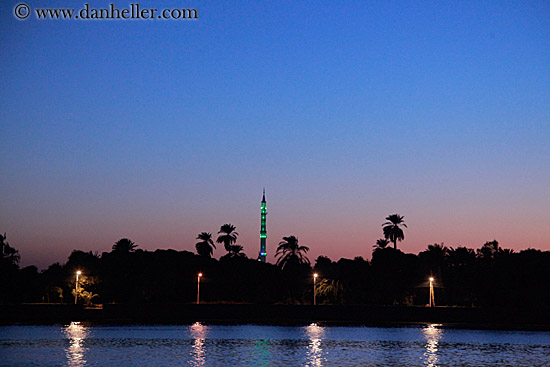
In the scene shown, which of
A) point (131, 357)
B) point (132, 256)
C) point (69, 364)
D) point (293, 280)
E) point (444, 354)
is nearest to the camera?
point (69, 364)

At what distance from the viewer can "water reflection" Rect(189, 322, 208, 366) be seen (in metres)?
57.8

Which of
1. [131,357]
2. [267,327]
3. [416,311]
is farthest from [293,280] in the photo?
[131,357]

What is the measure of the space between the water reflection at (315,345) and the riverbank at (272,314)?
2.41 m

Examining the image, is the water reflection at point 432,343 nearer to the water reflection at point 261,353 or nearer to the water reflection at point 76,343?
the water reflection at point 261,353

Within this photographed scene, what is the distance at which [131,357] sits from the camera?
196 ft

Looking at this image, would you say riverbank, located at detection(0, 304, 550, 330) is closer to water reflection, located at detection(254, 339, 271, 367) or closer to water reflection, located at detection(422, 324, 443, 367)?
water reflection, located at detection(422, 324, 443, 367)

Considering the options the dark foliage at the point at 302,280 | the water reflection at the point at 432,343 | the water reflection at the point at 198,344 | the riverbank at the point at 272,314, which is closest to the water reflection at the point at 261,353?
the water reflection at the point at 198,344

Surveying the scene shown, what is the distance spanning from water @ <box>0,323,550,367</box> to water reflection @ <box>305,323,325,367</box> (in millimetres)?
81

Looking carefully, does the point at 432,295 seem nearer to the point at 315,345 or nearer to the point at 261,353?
the point at 315,345

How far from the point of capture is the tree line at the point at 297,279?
93.4 metres

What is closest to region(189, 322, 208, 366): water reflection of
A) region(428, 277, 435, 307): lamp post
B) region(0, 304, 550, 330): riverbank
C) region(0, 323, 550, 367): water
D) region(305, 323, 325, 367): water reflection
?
region(0, 323, 550, 367): water

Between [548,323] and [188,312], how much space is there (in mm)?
42105

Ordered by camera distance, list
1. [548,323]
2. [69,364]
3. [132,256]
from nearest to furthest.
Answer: [69,364], [548,323], [132,256]

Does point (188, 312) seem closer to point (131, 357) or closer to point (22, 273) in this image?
point (22, 273)
